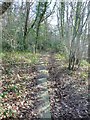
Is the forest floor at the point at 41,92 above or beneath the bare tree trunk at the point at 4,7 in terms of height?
beneath

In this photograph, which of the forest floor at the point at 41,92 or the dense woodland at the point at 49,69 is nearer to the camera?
the forest floor at the point at 41,92

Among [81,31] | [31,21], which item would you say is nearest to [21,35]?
[31,21]

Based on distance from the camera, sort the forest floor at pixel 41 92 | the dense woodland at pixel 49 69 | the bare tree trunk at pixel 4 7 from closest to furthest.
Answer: the forest floor at pixel 41 92
the dense woodland at pixel 49 69
the bare tree trunk at pixel 4 7

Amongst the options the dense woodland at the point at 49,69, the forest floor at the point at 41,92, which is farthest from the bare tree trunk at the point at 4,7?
the forest floor at the point at 41,92

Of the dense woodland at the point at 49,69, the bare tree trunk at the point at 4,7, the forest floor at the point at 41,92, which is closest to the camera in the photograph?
the forest floor at the point at 41,92

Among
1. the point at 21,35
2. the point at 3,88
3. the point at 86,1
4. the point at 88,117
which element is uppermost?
the point at 86,1

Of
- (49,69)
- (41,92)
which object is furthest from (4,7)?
(49,69)

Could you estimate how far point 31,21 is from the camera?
17.2 metres

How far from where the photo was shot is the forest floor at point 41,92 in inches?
201

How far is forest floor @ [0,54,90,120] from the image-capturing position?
512cm

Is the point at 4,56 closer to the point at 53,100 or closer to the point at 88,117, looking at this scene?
the point at 53,100

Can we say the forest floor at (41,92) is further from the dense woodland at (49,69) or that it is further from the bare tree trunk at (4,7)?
the bare tree trunk at (4,7)

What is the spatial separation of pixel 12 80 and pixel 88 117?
9.23ft

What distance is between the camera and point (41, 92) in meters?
6.48
